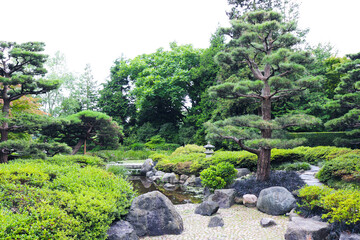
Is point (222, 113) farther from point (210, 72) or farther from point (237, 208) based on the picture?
point (237, 208)

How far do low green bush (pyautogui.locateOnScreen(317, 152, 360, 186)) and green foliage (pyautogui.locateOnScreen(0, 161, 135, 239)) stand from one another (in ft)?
16.5

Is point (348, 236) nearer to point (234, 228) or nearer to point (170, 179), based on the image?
point (234, 228)

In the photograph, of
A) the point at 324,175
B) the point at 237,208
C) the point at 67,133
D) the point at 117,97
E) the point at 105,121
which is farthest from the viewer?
the point at 117,97

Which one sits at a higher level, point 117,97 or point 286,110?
point 117,97

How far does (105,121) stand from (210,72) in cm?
931

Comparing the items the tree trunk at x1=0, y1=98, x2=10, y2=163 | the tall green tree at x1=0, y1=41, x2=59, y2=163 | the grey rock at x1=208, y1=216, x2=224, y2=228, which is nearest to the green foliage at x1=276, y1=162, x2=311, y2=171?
the grey rock at x1=208, y1=216, x2=224, y2=228

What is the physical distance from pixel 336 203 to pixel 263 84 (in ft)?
11.0

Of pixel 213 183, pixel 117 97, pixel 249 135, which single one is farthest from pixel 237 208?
pixel 117 97

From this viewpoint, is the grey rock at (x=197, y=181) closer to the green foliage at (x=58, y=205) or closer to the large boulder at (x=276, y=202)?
the large boulder at (x=276, y=202)

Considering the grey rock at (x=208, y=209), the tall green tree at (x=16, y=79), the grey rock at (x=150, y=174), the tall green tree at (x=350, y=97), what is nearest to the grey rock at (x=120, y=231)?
the grey rock at (x=208, y=209)

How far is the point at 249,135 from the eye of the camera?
20.6 feet

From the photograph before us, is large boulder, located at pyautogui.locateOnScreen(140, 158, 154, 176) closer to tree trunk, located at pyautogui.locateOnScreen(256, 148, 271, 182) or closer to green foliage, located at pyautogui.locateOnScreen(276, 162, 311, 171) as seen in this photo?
green foliage, located at pyautogui.locateOnScreen(276, 162, 311, 171)

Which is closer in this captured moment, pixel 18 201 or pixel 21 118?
pixel 18 201

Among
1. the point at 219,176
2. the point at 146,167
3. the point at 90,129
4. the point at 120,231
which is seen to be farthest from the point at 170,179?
the point at 120,231
